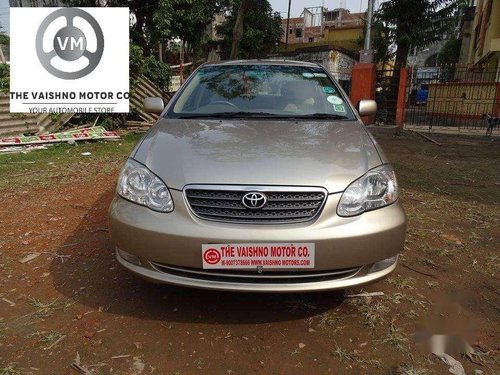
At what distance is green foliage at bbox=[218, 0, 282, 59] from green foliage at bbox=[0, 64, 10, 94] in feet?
50.6

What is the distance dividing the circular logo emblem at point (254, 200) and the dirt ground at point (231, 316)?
0.51m

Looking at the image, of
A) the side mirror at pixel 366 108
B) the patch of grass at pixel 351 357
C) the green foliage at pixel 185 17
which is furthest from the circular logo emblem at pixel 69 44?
the patch of grass at pixel 351 357

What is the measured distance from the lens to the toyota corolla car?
6.42 ft

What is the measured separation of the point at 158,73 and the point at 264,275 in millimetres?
11418

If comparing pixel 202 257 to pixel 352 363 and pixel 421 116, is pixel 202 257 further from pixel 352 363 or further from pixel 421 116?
pixel 421 116

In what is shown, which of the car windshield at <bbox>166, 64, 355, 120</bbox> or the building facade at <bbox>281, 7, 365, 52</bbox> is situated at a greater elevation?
Result: the building facade at <bbox>281, 7, 365, 52</bbox>

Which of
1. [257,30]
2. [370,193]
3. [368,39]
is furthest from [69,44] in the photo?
[257,30]

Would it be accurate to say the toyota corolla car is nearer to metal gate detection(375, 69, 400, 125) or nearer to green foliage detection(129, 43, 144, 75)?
green foliage detection(129, 43, 144, 75)

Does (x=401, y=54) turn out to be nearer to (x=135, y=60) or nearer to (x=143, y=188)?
(x=135, y=60)

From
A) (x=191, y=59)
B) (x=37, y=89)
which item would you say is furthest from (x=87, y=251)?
(x=191, y=59)

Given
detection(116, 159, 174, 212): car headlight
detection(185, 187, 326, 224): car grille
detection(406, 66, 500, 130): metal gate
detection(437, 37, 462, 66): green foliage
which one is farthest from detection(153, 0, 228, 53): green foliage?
detection(437, 37, 462, 66): green foliage

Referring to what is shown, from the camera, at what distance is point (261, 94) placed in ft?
10.7

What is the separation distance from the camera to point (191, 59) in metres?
21.1

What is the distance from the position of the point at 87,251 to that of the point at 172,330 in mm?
1328
